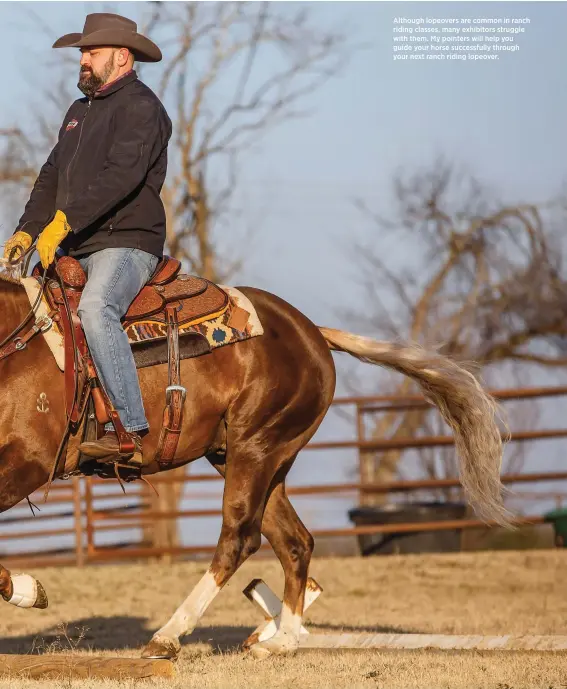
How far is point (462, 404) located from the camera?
635 centimetres

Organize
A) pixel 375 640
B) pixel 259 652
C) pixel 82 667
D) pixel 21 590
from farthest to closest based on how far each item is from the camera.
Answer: pixel 375 640, pixel 259 652, pixel 21 590, pixel 82 667

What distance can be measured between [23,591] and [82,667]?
0.45 metres

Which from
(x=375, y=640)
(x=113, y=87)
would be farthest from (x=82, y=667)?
(x=113, y=87)

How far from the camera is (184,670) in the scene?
5219 millimetres

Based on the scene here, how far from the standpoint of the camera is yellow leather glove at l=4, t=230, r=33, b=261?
5.45 meters

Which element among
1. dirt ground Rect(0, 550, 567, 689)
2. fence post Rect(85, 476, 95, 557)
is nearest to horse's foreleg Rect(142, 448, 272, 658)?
dirt ground Rect(0, 550, 567, 689)

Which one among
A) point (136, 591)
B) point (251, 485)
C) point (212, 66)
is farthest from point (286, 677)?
point (212, 66)

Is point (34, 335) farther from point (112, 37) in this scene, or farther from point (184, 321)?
point (112, 37)

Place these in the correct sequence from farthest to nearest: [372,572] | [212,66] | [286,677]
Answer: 1. [212,66]
2. [372,572]
3. [286,677]

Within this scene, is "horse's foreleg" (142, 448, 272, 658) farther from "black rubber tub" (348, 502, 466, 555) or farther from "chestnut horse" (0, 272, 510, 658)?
"black rubber tub" (348, 502, 466, 555)

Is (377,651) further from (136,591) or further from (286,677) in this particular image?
(136,591)

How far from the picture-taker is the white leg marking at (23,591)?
5.05 metres

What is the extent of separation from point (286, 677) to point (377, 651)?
118 cm

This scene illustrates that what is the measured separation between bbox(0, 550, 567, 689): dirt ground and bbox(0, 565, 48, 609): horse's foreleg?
19.6 inches
